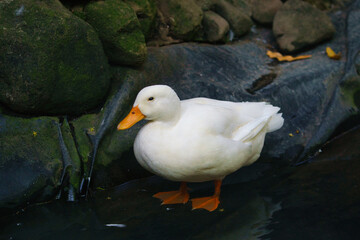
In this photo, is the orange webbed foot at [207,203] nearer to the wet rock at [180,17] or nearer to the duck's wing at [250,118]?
the duck's wing at [250,118]

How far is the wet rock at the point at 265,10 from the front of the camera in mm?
6238

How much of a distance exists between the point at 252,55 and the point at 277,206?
8.56ft

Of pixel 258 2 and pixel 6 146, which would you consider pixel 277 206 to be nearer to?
pixel 6 146

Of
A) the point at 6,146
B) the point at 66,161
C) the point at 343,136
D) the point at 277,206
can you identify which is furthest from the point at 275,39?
the point at 6,146

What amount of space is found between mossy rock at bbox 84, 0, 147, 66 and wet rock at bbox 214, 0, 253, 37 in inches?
74.5

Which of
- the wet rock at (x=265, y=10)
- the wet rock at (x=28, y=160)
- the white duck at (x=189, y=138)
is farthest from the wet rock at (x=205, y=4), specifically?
the wet rock at (x=28, y=160)

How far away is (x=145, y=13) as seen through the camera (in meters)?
4.80

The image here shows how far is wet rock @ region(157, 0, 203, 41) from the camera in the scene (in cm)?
516

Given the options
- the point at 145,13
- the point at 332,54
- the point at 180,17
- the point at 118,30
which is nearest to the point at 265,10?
the point at 332,54

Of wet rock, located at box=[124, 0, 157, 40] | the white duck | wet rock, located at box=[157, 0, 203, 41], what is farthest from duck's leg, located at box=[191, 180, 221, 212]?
wet rock, located at box=[157, 0, 203, 41]

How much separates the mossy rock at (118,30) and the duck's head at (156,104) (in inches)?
39.4

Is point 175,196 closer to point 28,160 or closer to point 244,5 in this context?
point 28,160

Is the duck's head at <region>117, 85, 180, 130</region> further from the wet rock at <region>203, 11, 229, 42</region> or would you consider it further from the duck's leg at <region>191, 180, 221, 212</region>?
the wet rock at <region>203, 11, 229, 42</region>

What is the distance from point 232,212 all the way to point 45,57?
6.99 ft
